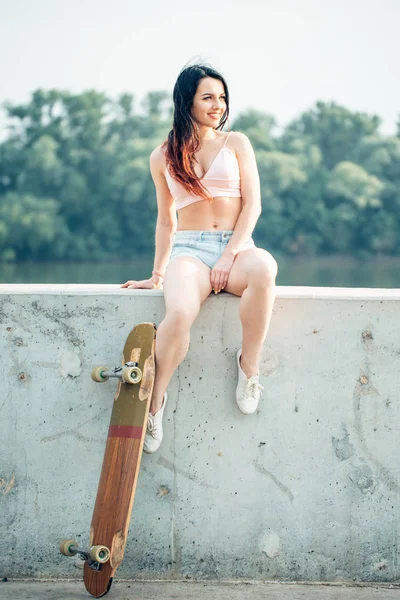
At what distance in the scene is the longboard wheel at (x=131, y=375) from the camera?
2.36 m

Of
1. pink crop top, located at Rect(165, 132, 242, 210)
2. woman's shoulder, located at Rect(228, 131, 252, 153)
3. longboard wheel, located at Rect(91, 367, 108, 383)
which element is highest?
woman's shoulder, located at Rect(228, 131, 252, 153)

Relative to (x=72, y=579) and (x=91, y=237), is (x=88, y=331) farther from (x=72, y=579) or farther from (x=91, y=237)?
(x=91, y=237)

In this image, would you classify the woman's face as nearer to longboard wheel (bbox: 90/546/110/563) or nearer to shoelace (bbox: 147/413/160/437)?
shoelace (bbox: 147/413/160/437)

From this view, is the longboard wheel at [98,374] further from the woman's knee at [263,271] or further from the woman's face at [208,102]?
the woman's face at [208,102]

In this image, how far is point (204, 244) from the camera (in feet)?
8.85

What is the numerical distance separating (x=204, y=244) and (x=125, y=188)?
45614mm

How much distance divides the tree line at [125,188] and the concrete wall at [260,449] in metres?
42.0

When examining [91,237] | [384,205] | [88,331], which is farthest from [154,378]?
[384,205]

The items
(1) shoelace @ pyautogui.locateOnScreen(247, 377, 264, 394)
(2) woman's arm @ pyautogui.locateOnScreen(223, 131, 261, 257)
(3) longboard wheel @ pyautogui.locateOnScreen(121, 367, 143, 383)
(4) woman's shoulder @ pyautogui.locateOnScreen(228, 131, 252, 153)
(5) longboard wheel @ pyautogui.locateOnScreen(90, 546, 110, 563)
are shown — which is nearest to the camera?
(5) longboard wheel @ pyautogui.locateOnScreen(90, 546, 110, 563)

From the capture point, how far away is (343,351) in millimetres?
2539

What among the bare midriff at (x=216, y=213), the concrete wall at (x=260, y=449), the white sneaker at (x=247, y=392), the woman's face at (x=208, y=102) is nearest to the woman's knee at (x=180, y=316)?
the concrete wall at (x=260, y=449)

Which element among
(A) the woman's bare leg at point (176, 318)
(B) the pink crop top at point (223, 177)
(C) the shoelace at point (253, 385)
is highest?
(B) the pink crop top at point (223, 177)

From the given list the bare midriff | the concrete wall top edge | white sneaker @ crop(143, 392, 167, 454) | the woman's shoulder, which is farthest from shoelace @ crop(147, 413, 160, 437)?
the woman's shoulder

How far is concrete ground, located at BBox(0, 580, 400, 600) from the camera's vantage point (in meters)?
2.39
